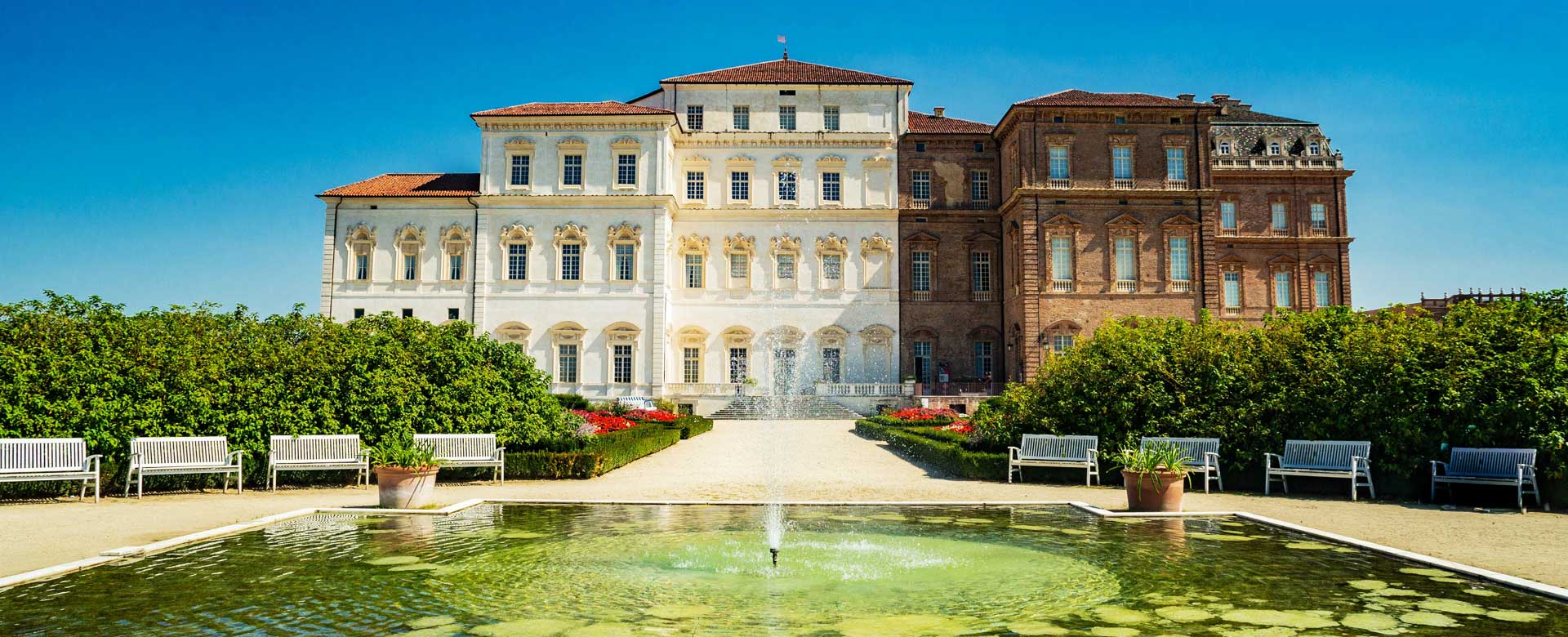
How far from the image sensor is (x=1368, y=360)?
1240cm

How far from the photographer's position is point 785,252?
39.3 metres

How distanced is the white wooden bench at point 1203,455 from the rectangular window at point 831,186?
27.5m

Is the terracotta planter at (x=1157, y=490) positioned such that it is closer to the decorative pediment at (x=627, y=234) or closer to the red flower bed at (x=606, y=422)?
the red flower bed at (x=606, y=422)

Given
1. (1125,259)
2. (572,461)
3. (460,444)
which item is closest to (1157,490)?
(572,461)

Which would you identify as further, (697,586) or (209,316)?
(209,316)

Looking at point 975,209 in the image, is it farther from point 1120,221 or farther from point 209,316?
point 209,316

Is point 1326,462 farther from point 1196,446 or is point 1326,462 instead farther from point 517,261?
point 517,261

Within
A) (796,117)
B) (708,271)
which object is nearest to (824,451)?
(708,271)

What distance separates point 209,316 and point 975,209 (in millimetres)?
30373

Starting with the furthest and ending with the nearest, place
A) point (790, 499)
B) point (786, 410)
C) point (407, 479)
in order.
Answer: point (786, 410), point (790, 499), point (407, 479)

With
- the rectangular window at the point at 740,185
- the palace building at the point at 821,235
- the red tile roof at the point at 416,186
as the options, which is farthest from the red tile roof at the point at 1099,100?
the red tile roof at the point at 416,186

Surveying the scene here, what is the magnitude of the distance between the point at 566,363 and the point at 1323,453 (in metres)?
29.7

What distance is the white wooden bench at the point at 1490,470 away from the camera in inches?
414

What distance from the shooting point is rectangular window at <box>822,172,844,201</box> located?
3984cm
